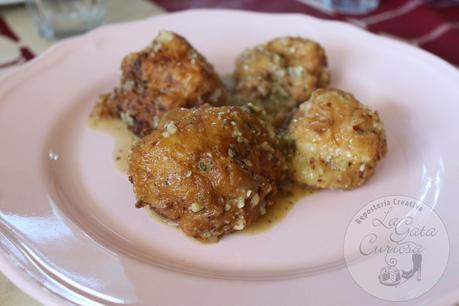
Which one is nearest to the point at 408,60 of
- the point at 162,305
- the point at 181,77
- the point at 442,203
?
the point at 442,203

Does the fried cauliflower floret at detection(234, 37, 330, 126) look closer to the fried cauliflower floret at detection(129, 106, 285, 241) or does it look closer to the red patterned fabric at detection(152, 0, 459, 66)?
the fried cauliflower floret at detection(129, 106, 285, 241)

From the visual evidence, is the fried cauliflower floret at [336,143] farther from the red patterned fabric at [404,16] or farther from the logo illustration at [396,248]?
the red patterned fabric at [404,16]

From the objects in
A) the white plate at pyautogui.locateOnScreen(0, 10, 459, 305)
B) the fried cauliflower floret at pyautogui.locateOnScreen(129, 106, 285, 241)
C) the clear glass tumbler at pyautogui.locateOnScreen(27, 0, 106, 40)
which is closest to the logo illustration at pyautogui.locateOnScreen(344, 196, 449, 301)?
the white plate at pyautogui.locateOnScreen(0, 10, 459, 305)

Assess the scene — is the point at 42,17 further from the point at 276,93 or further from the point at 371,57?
the point at 371,57

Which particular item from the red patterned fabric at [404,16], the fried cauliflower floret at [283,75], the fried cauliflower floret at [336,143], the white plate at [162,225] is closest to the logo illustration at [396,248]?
the white plate at [162,225]

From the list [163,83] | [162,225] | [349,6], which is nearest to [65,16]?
[163,83]

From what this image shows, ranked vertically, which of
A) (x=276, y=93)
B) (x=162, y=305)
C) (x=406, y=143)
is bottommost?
(x=406, y=143)
